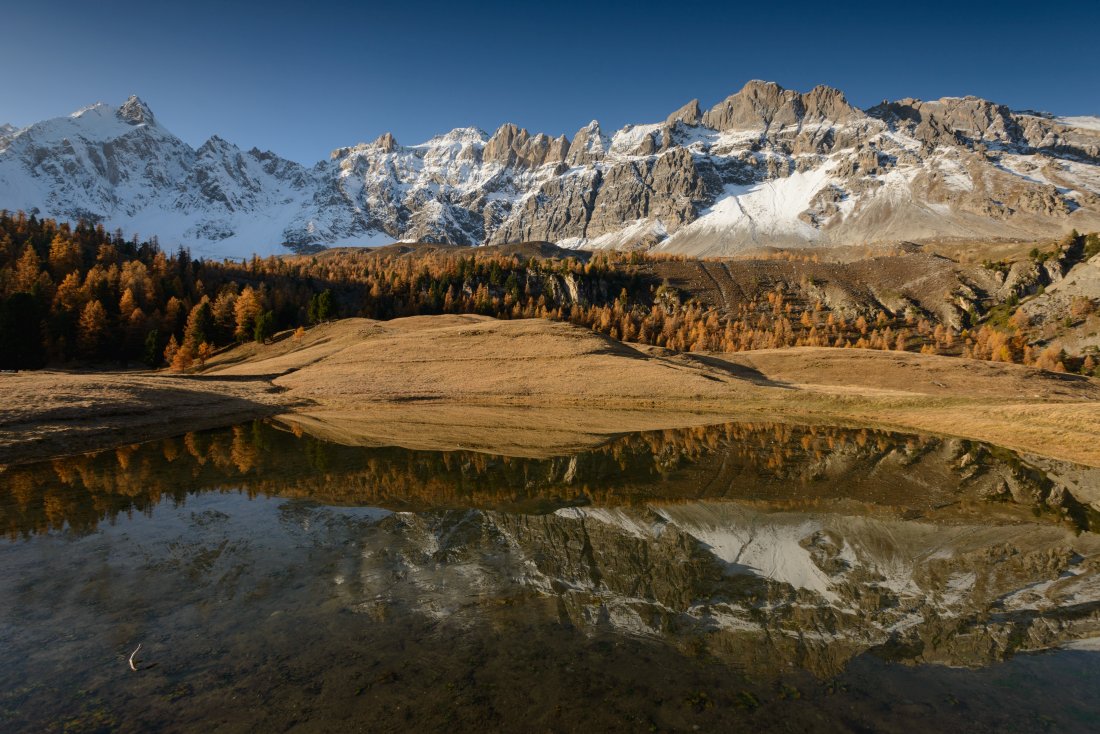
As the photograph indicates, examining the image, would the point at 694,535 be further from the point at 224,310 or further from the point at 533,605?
the point at 224,310

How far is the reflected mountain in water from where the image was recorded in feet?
42.1

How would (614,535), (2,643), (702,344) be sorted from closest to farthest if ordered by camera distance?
(2,643)
(614,535)
(702,344)

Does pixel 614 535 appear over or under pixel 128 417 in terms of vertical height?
over

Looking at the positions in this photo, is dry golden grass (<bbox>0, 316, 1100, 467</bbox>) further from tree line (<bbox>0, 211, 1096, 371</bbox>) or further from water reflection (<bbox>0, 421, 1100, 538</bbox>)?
tree line (<bbox>0, 211, 1096, 371</bbox>)

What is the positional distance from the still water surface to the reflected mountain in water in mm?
125

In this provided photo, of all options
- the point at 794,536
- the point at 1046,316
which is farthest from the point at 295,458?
the point at 1046,316

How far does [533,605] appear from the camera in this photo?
43.5ft

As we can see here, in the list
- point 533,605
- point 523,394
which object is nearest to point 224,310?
point 523,394

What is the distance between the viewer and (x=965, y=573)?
53.3ft

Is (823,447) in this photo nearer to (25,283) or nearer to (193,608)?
(193,608)

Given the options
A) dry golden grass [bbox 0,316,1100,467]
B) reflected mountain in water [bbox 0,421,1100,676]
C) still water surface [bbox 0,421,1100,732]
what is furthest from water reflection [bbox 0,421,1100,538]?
dry golden grass [bbox 0,316,1100,467]

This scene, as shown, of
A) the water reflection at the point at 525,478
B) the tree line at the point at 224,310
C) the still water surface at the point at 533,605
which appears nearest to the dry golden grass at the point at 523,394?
the water reflection at the point at 525,478

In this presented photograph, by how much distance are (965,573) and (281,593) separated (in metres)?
20.3

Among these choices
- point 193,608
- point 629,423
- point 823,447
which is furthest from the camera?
point 629,423
